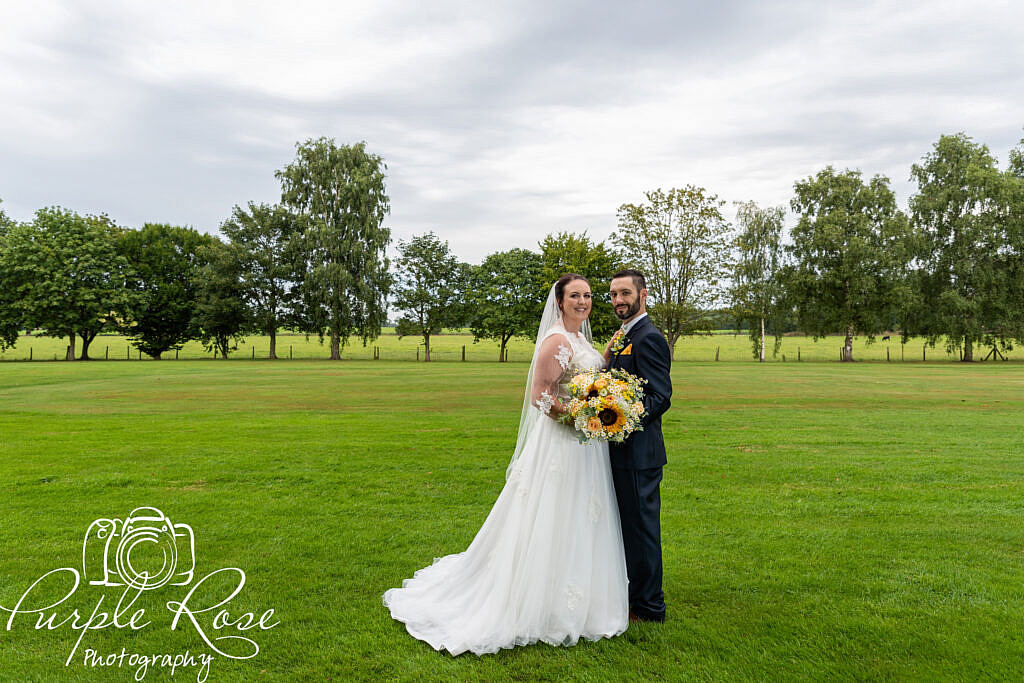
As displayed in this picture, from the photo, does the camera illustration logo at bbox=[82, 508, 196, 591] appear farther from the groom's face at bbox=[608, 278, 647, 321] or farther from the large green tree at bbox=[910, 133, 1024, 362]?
the large green tree at bbox=[910, 133, 1024, 362]

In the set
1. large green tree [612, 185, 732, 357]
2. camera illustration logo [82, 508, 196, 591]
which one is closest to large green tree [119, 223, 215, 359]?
large green tree [612, 185, 732, 357]

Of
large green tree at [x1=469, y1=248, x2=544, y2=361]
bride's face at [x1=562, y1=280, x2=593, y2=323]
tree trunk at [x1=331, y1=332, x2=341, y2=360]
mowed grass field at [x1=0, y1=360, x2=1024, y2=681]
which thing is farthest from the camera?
large green tree at [x1=469, y1=248, x2=544, y2=361]

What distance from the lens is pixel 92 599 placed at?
486cm

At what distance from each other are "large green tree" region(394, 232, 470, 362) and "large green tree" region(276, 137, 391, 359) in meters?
6.61

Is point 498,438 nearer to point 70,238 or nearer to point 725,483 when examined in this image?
point 725,483

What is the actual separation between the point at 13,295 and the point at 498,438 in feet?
190

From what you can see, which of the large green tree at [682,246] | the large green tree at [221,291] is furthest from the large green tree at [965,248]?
the large green tree at [221,291]

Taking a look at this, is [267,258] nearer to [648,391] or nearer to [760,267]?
[760,267]

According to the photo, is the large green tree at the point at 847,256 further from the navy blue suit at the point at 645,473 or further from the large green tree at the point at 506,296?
the navy blue suit at the point at 645,473

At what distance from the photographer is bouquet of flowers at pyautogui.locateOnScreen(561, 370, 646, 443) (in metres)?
4.04

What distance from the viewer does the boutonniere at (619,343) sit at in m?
4.59

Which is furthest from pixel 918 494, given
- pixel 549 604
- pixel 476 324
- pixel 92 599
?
pixel 476 324

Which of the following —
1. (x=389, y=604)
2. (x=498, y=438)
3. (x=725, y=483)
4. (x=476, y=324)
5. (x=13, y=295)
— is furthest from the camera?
(x=476, y=324)

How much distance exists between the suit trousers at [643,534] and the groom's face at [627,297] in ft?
3.93
